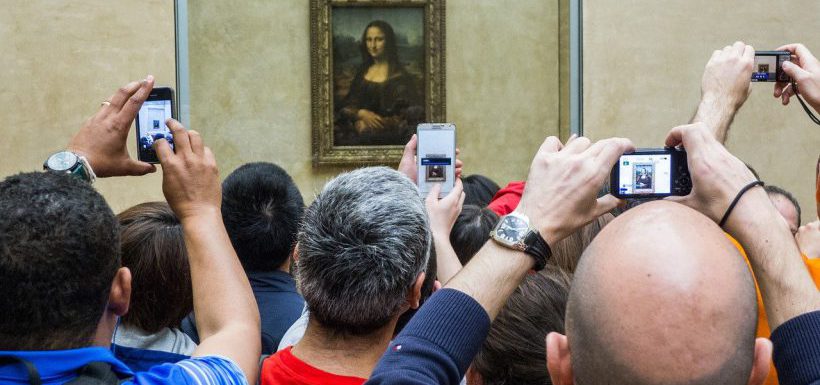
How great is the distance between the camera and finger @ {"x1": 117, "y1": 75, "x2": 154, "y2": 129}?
9.46 feet

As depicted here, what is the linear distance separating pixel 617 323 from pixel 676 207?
0.28 meters

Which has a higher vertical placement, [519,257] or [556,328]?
[519,257]

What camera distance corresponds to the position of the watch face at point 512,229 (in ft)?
6.68

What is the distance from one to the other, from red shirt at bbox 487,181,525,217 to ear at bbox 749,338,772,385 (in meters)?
3.08

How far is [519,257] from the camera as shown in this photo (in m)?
2.03

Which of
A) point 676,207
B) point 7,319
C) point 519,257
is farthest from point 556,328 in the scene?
point 7,319

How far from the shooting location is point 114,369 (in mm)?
2021

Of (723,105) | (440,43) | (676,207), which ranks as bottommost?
(676,207)

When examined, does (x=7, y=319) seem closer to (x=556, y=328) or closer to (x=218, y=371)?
(x=218, y=371)

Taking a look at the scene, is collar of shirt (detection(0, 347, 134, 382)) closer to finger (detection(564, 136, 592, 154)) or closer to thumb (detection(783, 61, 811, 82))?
finger (detection(564, 136, 592, 154))

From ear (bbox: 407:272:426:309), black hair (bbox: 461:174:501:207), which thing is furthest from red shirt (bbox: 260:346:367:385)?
black hair (bbox: 461:174:501:207)

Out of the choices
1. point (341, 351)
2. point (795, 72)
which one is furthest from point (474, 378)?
point (795, 72)

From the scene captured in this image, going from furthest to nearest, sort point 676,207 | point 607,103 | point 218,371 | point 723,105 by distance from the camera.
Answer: point 607,103
point 723,105
point 218,371
point 676,207

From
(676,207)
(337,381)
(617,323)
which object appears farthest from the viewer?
(337,381)
